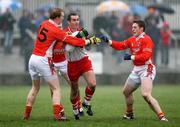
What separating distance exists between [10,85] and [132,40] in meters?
16.5

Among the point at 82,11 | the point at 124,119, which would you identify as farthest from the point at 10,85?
the point at 124,119

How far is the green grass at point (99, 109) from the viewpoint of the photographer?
17953 mm

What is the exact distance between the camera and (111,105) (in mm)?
24094

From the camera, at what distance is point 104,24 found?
3850cm

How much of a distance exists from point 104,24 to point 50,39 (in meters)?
19.8

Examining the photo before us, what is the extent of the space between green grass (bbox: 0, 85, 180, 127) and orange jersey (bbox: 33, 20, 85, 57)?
154 cm

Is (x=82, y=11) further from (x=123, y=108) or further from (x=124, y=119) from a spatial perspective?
(x=124, y=119)

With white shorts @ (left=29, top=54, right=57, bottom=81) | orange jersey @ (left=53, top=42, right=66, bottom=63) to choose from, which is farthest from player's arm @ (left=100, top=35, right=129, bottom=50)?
white shorts @ (left=29, top=54, right=57, bottom=81)

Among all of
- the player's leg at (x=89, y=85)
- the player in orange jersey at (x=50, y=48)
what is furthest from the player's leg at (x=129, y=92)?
the player in orange jersey at (x=50, y=48)

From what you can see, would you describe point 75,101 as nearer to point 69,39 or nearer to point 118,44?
point 118,44

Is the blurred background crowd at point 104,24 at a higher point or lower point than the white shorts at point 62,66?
lower

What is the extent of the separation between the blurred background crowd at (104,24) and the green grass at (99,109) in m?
3.53

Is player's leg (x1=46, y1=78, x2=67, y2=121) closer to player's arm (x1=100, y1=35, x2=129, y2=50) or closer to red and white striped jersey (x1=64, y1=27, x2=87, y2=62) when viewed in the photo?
red and white striped jersey (x1=64, y1=27, x2=87, y2=62)

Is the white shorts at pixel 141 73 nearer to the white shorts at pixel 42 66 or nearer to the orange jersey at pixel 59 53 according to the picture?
the white shorts at pixel 42 66
